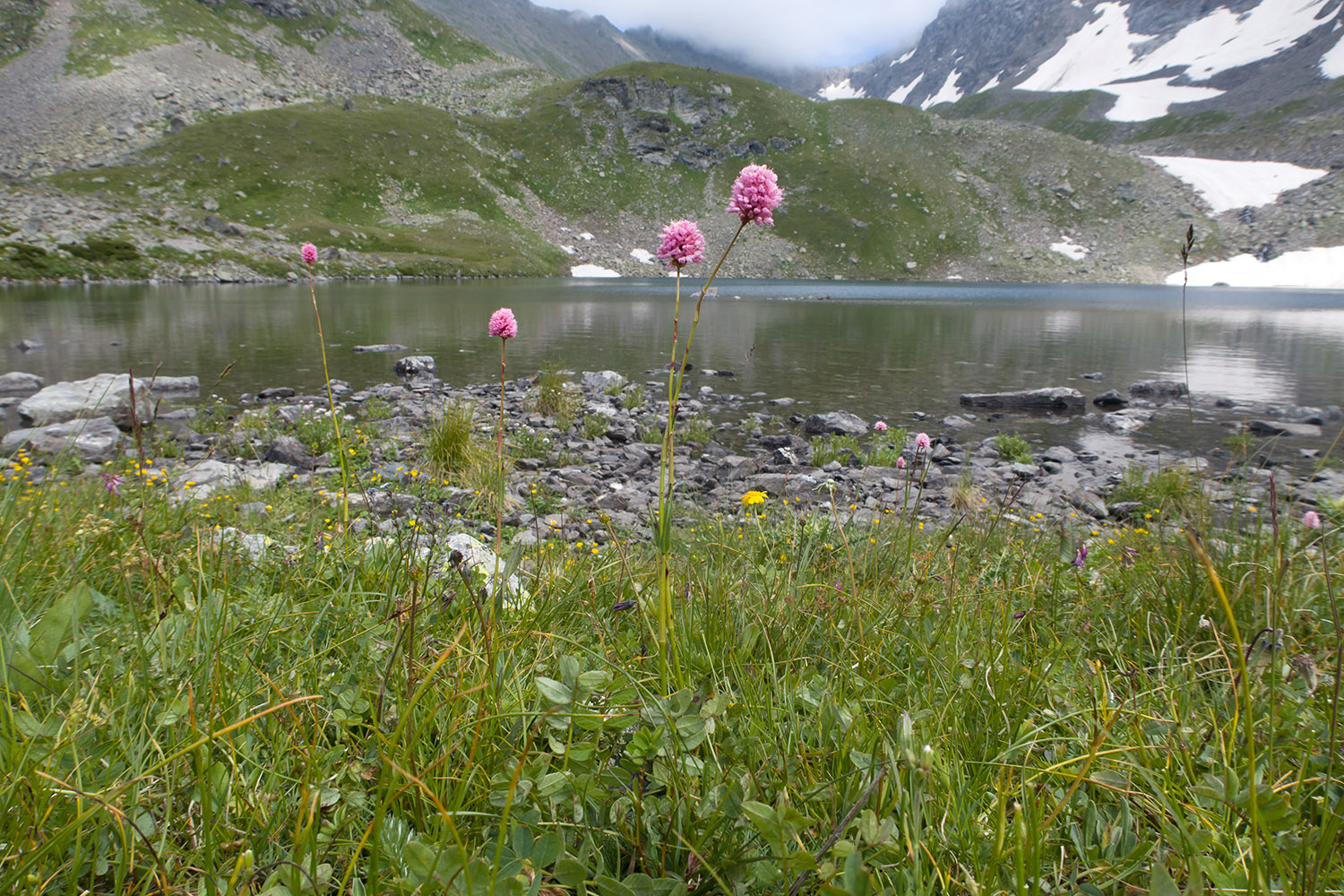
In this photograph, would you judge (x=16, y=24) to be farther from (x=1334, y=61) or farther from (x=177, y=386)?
(x=1334, y=61)

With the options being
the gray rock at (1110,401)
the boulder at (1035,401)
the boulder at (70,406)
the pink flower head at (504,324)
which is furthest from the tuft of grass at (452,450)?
the gray rock at (1110,401)

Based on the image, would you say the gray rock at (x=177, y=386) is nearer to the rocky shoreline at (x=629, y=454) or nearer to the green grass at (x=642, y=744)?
the rocky shoreline at (x=629, y=454)

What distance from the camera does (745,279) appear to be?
105250 mm

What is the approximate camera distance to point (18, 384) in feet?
42.8

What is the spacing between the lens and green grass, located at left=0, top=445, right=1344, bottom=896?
1.21 m

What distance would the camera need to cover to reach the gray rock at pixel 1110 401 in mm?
14688

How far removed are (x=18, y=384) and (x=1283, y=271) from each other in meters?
149

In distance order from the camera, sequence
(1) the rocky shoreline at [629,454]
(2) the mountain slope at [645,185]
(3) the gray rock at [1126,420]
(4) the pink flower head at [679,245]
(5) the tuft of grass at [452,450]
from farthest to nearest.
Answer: (2) the mountain slope at [645,185] < (3) the gray rock at [1126,420] < (5) the tuft of grass at [452,450] < (1) the rocky shoreline at [629,454] < (4) the pink flower head at [679,245]

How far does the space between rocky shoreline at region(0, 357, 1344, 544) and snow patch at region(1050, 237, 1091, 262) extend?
380 ft

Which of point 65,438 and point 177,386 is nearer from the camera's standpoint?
point 65,438

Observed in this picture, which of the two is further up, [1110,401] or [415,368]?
[415,368]

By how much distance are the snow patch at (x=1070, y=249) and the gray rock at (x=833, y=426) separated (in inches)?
4827

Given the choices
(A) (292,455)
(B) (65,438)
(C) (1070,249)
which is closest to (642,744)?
(A) (292,455)

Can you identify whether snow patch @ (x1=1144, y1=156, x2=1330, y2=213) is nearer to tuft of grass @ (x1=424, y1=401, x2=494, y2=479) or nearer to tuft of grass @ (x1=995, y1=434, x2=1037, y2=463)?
tuft of grass @ (x1=995, y1=434, x2=1037, y2=463)
